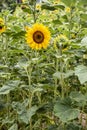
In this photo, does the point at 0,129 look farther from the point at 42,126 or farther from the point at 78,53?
the point at 78,53

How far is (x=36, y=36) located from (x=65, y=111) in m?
0.43

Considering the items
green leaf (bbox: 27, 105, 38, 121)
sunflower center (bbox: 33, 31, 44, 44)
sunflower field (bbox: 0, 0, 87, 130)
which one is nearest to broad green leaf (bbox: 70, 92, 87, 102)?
sunflower field (bbox: 0, 0, 87, 130)

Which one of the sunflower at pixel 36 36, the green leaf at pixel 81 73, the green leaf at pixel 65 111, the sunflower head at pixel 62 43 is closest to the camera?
the green leaf at pixel 81 73

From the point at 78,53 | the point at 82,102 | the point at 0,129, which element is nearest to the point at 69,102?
Result: the point at 82,102

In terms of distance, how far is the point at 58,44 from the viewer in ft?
6.08

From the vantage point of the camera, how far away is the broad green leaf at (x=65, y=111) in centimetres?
173

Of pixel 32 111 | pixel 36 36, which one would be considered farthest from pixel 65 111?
pixel 36 36

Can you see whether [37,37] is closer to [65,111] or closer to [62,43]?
[62,43]

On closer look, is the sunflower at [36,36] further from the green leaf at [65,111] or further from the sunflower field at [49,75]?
the green leaf at [65,111]

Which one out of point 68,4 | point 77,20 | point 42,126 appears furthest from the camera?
point 42,126

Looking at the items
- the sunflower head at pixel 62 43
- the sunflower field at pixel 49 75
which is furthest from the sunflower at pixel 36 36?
the sunflower head at pixel 62 43

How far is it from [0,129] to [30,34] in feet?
2.68

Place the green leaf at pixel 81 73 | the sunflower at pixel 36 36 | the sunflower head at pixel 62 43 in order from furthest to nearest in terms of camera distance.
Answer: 1. the sunflower at pixel 36 36
2. the sunflower head at pixel 62 43
3. the green leaf at pixel 81 73

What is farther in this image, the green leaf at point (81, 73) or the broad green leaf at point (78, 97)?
the broad green leaf at point (78, 97)
